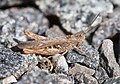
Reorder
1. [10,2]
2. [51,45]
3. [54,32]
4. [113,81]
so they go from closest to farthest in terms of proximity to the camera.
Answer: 1. [113,81]
2. [51,45]
3. [54,32]
4. [10,2]

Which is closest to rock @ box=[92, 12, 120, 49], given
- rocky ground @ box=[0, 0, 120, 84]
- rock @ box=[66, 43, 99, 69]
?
rocky ground @ box=[0, 0, 120, 84]

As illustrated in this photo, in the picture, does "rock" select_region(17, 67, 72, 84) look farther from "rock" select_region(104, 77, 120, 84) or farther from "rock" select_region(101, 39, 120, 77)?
"rock" select_region(101, 39, 120, 77)

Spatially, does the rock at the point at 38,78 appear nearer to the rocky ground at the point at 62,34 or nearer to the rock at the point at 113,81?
the rocky ground at the point at 62,34

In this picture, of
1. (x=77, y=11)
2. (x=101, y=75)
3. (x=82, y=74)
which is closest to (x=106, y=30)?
(x=77, y=11)

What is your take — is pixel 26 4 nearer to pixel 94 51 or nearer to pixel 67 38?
pixel 67 38

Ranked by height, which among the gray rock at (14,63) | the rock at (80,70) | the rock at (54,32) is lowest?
the rock at (80,70)

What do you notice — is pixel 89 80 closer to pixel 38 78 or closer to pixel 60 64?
pixel 60 64

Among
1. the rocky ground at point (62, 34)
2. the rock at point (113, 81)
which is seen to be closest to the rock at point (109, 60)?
the rocky ground at point (62, 34)

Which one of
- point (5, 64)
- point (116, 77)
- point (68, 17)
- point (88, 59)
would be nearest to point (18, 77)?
point (5, 64)
